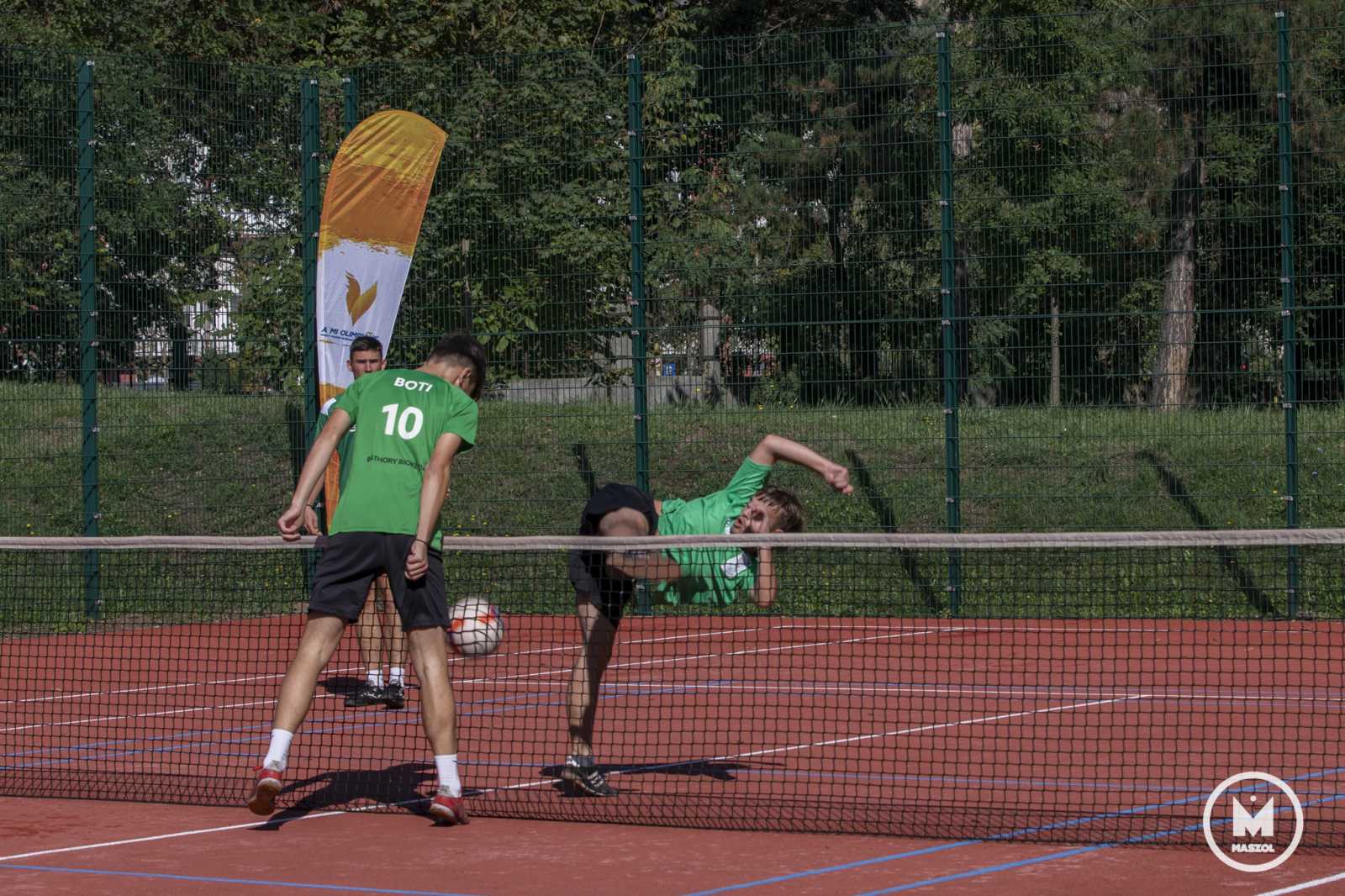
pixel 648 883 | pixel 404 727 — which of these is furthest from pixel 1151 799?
pixel 404 727

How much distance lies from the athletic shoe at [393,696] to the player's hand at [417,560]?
117 inches

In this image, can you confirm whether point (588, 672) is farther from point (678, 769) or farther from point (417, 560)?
point (417, 560)

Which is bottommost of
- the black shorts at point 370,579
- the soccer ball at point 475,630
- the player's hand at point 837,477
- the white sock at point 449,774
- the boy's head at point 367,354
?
the white sock at point 449,774

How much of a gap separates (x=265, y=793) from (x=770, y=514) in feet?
7.32

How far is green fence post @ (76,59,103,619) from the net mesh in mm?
585

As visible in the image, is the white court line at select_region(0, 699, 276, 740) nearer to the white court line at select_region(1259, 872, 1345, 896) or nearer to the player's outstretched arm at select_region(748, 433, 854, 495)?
the player's outstretched arm at select_region(748, 433, 854, 495)

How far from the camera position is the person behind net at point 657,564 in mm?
6625

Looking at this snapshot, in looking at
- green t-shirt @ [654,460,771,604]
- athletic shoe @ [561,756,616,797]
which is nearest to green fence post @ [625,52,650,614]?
green t-shirt @ [654,460,771,604]

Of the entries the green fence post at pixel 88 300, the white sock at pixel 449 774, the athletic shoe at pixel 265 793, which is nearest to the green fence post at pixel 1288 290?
the white sock at pixel 449 774

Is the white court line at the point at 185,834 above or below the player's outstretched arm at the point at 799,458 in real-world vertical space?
below

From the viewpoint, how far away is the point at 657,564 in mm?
6637

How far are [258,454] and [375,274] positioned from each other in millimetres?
3127

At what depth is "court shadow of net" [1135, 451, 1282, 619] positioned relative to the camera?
12.6 meters

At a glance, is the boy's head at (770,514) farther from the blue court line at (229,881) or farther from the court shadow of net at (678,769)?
the blue court line at (229,881)
